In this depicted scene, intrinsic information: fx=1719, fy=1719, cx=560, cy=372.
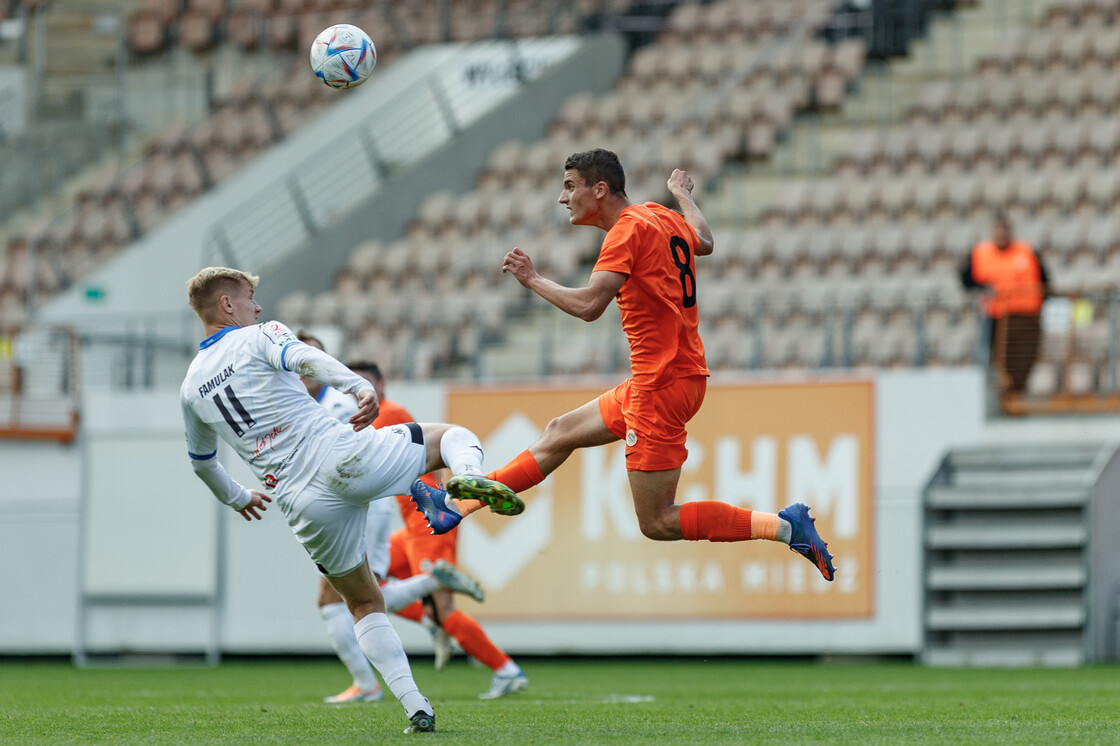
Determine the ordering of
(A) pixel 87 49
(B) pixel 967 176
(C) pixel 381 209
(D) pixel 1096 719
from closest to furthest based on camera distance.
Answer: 1. (D) pixel 1096 719
2. (B) pixel 967 176
3. (C) pixel 381 209
4. (A) pixel 87 49

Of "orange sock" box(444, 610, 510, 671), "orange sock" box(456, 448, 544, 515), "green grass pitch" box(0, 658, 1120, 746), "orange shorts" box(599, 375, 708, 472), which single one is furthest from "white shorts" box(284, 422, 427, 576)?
"orange sock" box(444, 610, 510, 671)

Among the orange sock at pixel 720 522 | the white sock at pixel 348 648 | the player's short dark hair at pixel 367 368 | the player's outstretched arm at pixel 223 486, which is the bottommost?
the white sock at pixel 348 648

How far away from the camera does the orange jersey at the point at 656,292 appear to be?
7.28 m

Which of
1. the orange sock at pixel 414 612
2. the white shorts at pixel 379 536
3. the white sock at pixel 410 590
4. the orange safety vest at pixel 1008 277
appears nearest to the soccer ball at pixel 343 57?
the white shorts at pixel 379 536

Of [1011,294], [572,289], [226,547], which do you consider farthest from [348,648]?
[1011,294]

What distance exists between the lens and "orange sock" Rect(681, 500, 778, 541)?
7586mm

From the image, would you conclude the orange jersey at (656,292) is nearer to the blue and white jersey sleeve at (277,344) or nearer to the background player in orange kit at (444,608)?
the blue and white jersey sleeve at (277,344)

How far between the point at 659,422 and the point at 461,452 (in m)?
1.13

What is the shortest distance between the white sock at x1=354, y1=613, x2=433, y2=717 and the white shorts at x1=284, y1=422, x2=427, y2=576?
243 mm

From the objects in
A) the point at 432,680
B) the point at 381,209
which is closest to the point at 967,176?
the point at 381,209

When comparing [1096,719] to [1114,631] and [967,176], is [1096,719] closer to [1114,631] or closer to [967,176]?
[1114,631]

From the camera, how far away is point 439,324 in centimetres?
1582

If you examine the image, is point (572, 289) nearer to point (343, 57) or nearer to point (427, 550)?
point (343, 57)

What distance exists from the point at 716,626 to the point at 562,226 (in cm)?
584
